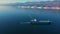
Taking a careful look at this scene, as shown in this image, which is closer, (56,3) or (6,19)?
(56,3)

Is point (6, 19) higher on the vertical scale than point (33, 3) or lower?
lower

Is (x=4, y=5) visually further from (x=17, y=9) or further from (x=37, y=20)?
(x=37, y=20)

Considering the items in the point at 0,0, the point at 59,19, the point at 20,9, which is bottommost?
the point at 59,19

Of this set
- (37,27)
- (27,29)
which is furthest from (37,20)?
(27,29)

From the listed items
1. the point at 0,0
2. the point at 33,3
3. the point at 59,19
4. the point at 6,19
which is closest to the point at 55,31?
the point at 59,19

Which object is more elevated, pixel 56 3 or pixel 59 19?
pixel 56 3

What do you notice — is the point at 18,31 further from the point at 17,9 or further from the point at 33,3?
the point at 33,3
